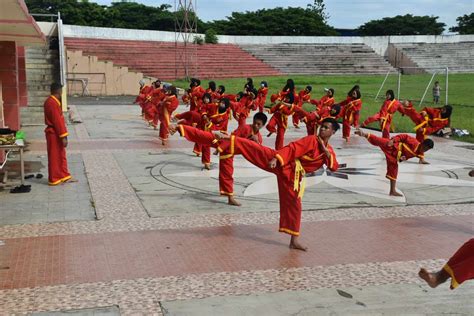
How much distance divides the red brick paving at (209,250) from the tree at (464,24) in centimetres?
7062

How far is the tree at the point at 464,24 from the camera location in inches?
2811

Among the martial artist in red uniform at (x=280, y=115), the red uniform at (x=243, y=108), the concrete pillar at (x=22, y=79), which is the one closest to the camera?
the martial artist in red uniform at (x=280, y=115)

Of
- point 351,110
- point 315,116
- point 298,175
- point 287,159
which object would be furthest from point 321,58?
point 287,159

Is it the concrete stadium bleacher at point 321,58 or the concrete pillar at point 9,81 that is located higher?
the concrete stadium bleacher at point 321,58

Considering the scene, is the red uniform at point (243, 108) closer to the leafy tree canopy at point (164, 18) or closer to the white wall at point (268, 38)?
the white wall at point (268, 38)

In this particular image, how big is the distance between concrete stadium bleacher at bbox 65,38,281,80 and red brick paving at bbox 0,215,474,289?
31.5 m

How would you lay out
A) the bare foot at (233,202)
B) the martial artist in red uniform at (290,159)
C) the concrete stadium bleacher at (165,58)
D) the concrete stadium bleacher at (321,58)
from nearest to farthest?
the martial artist in red uniform at (290,159) < the bare foot at (233,202) < the concrete stadium bleacher at (165,58) < the concrete stadium bleacher at (321,58)

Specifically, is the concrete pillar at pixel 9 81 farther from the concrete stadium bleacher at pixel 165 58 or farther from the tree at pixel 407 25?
the tree at pixel 407 25

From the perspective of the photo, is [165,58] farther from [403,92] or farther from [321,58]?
[403,92]

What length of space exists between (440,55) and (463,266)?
54.1m

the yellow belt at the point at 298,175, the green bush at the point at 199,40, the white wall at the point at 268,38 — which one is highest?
the white wall at the point at 268,38

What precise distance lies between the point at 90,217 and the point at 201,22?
175ft

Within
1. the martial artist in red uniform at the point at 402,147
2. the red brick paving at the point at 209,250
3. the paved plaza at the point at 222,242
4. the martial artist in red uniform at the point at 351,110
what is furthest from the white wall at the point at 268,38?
the red brick paving at the point at 209,250

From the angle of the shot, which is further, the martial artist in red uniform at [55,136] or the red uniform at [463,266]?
the martial artist in red uniform at [55,136]
